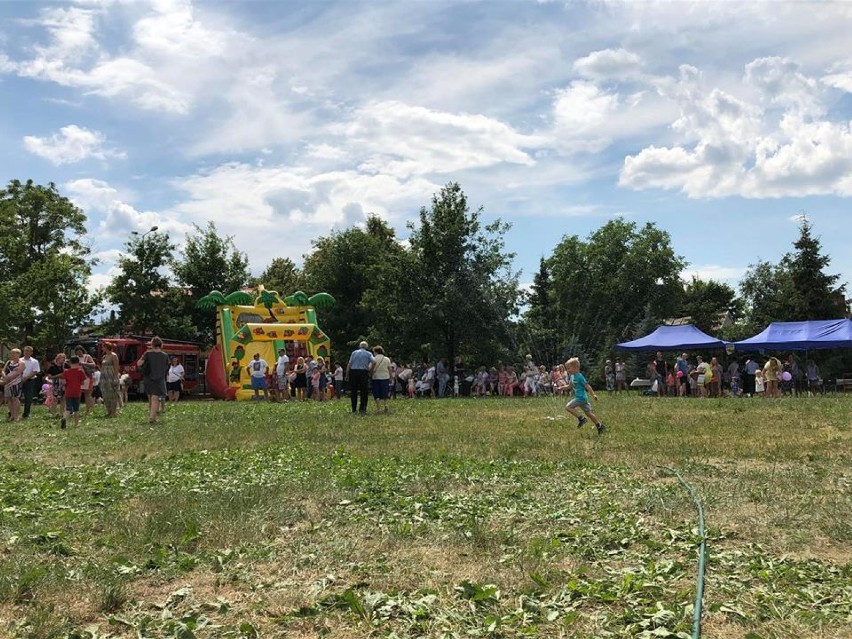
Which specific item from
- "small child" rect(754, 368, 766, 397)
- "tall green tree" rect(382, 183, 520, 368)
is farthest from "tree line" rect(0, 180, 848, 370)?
"small child" rect(754, 368, 766, 397)

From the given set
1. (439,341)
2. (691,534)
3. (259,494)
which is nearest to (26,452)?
(259,494)

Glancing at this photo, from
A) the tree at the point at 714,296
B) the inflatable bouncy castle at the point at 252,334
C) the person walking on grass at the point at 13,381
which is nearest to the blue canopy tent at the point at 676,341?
the inflatable bouncy castle at the point at 252,334

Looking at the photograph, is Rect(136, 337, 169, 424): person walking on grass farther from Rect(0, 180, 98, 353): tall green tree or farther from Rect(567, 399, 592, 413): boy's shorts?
Rect(0, 180, 98, 353): tall green tree

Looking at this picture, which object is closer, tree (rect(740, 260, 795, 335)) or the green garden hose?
the green garden hose

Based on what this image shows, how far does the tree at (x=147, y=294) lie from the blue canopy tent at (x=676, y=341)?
23.6m

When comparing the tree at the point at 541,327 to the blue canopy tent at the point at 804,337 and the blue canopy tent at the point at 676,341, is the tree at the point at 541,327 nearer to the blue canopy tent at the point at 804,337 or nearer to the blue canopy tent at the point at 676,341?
the blue canopy tent at the point at 676,341

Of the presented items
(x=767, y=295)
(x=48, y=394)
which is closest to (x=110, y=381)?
(x=48, y=394)

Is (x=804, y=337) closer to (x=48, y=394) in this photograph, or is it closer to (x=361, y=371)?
(x=361, y=371)

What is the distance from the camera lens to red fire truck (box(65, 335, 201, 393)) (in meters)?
33.7

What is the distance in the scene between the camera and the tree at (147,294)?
128 feet

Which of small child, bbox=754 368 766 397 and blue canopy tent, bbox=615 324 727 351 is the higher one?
blue canopy tent, bbox=615 324 727 351

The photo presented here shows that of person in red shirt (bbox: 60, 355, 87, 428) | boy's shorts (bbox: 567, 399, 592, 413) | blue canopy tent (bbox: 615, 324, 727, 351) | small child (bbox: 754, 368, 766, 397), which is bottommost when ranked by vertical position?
small child (bbox: 754, 368, 766, 397)

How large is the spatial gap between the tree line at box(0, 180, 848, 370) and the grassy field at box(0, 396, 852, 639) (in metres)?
22.9

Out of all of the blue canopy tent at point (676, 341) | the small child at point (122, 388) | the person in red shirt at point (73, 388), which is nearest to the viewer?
the person in red shirt at point (73, 388)
